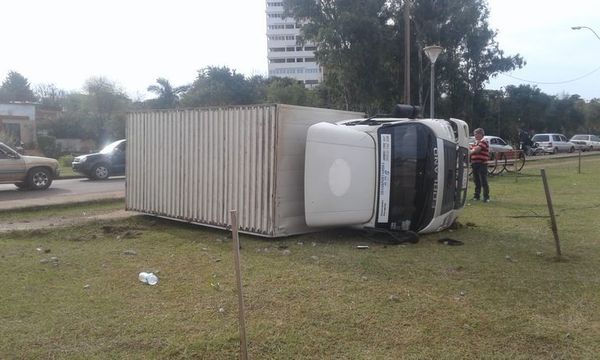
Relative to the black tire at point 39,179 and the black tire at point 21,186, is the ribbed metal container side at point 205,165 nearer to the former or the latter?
the black tire at point 39,179

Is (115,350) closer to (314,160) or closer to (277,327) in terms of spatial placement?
(277,327)

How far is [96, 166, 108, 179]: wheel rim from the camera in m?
21.1

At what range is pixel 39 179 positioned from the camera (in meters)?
17.2

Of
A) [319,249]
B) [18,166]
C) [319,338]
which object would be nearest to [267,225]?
[319,249]

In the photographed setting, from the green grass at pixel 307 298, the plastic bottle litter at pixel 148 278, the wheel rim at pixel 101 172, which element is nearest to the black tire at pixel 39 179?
the wheel rim at pixel 101 172

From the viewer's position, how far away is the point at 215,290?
5539 mm

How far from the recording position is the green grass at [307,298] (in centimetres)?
416

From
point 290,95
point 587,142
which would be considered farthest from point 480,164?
point 290,95

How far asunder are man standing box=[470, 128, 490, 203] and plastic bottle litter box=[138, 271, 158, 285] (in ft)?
31.1

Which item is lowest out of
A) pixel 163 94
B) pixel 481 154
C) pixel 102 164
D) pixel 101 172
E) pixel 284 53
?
pixel 101 172

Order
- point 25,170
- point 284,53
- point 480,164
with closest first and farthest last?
point 480,164 → point 25,170 → point 284,53

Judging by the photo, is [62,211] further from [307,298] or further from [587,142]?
[587,142]

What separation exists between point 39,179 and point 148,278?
13127 mm

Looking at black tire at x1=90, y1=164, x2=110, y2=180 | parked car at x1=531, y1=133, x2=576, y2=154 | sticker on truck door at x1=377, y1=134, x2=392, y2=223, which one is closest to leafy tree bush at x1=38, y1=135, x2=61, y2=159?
black tire at x1=90, y1=164, x2=110, y2=180
